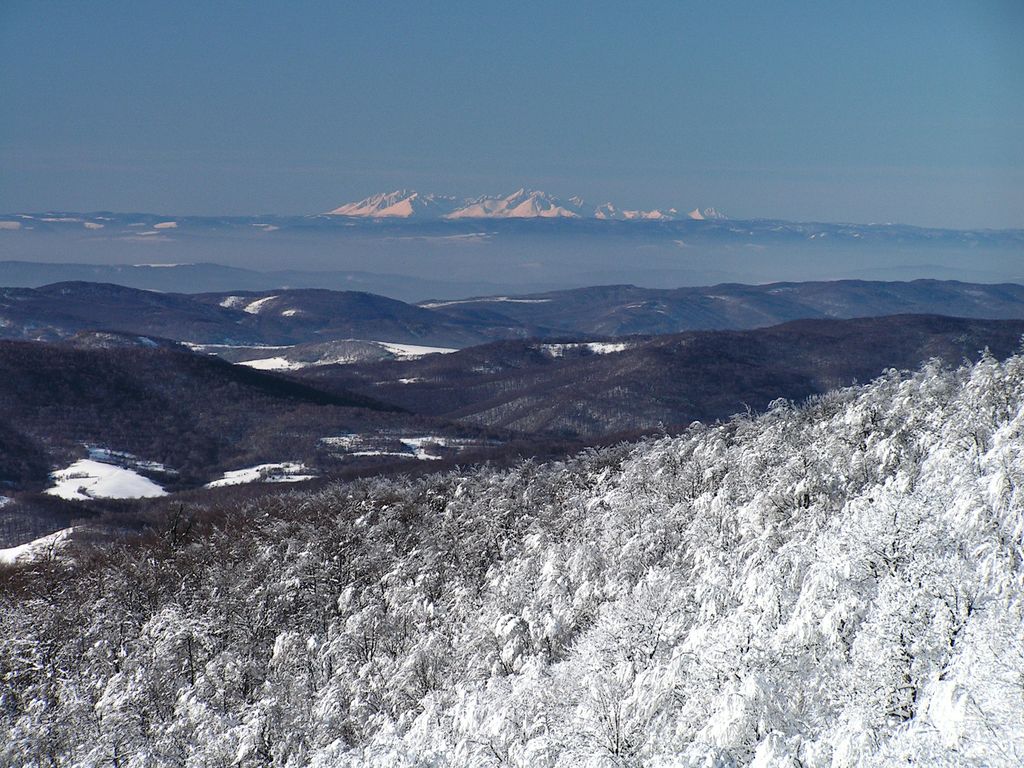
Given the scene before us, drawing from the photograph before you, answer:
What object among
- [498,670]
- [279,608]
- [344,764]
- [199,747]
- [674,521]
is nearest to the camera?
[344,764]

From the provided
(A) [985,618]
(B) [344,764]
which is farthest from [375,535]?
(A) [985,618]

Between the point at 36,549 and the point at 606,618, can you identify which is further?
the point at 36,549

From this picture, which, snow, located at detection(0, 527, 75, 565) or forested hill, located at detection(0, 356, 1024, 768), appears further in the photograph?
snow, located at detection(0, 527, 75, 565)

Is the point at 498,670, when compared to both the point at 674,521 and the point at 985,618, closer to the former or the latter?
the point at 674,521

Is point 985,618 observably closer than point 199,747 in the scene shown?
Yes

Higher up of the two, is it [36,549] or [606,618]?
[606,618]
